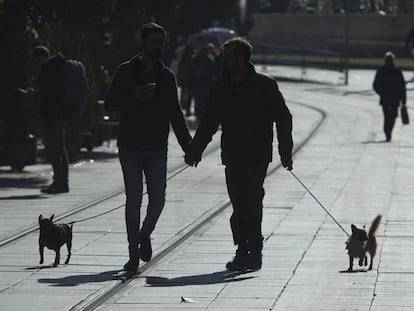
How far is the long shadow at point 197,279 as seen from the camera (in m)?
11.4

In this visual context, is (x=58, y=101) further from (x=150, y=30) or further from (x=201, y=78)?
(x=201, y=78)

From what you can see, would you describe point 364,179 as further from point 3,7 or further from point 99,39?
point 99,39

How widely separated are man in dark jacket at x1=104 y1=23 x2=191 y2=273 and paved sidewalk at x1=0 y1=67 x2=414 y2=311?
1.94ft

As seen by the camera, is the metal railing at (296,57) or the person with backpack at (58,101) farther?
the metal railing at (296,57)

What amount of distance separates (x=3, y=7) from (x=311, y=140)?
9.03m

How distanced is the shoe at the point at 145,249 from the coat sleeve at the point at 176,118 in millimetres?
764

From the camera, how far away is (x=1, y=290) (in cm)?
1104

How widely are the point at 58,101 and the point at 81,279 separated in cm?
718

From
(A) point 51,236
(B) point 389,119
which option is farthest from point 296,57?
(A) point 51,236

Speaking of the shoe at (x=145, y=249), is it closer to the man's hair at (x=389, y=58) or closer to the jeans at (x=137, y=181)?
the jeans at (x=137, y=181)

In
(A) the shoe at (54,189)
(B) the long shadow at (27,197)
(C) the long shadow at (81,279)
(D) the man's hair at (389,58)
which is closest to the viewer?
(C) the long shadow at (81,279)

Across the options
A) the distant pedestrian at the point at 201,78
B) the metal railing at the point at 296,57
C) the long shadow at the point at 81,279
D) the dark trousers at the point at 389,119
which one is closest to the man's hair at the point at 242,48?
the long shadow at the point at 81,279

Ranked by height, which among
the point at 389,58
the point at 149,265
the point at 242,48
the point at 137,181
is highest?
the point at 242,48

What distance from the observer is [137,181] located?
467 inches
